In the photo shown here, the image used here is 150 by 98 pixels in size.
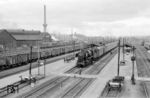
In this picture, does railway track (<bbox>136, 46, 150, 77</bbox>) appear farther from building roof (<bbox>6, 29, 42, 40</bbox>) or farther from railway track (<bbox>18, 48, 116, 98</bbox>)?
building roof (<bbox>6, 29, 42, 40</bbox>)

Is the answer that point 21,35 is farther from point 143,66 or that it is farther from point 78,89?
point 78,89

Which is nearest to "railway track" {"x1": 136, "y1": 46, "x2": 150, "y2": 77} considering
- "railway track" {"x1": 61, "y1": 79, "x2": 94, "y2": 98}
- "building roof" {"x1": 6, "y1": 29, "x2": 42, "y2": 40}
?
"railway track" {"x1": 61, "y1": 79, "x2": 94, "y2": 98}

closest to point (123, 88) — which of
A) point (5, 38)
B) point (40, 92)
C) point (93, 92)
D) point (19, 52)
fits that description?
point (93, 92)

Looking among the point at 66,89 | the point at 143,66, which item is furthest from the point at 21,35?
the point at 66,89

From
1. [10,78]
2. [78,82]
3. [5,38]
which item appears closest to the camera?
[78,82]

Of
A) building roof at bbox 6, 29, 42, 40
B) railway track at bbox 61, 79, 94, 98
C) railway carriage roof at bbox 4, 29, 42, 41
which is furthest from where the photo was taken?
building roof at bbox 6, 29, 42, 40

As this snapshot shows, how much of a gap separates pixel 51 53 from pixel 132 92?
4422 cm

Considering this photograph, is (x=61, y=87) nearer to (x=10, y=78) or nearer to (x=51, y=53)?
(x=10, y=78)

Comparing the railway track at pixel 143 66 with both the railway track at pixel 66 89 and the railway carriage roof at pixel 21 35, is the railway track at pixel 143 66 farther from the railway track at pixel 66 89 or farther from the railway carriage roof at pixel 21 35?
the railway carriage roof at pixel 21 35

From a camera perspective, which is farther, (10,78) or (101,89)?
(10,78)

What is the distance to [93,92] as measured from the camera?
23875 millimetres

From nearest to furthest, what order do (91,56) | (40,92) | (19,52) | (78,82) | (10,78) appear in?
(40,92), (78,82), (10,78), (19,52), (91,56)

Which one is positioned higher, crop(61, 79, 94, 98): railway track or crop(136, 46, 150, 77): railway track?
crop(136, 46, 150, 77): railway track

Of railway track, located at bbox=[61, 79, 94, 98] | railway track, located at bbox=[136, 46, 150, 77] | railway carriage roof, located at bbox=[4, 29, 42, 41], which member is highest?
railway carriage roof, located at bbox=[4, 29, 42, 41]
